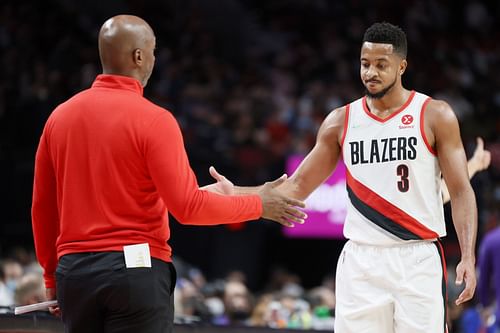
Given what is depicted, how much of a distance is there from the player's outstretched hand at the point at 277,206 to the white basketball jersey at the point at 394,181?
61 centimetres

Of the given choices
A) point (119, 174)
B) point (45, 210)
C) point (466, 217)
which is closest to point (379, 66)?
point (466, 217)

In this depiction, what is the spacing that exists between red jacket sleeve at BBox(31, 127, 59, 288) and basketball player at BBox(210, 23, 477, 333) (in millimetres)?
1211

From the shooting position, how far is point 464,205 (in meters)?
4.96

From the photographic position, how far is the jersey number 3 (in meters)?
4.97

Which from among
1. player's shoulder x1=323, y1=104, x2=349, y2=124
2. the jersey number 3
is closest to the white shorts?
the jersey number 3

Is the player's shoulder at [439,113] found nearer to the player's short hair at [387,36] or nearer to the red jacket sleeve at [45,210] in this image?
the player's short hair at [387,36]

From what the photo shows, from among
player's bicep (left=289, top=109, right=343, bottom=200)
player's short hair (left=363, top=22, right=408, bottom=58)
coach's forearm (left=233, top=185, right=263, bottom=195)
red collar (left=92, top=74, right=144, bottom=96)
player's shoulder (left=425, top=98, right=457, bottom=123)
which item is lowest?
coach's forearm (left=233, top=185, right=263, bottom=195)

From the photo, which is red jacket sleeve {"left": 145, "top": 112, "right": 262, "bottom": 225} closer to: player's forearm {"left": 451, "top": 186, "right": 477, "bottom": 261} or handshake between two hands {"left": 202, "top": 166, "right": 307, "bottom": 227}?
handshake between two hands {"left": 202, "top": 166, "right": 307, "bottom": 227}

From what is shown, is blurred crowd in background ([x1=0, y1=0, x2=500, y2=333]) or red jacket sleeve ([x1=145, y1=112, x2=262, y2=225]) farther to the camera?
blurred crowd in background ([x1=0, y1=0, x2=500, y2=333])

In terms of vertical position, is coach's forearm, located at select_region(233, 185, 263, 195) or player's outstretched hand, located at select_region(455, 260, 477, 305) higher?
coach's forearm, located at select_region(233, 185, 263, 195)

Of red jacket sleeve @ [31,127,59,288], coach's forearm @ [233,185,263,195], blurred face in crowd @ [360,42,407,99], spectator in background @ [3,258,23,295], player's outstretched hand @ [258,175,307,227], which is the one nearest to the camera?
red jacket sleeve @ [31,127,59,288]

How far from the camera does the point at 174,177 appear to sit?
13.3 ft

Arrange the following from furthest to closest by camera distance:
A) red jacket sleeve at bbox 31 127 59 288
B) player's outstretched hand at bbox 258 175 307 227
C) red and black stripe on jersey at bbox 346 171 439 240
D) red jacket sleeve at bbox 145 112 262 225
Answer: red and black stripe on jersey at bbox 346 171 439 240
player's outstretched hand at bbox 258 175 307 227
red jacket sleeve at bbox 31 127 59 288
red jacket sleeve at bbox 145 112 262 225

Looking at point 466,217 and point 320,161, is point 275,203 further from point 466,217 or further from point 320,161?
point 466,217
